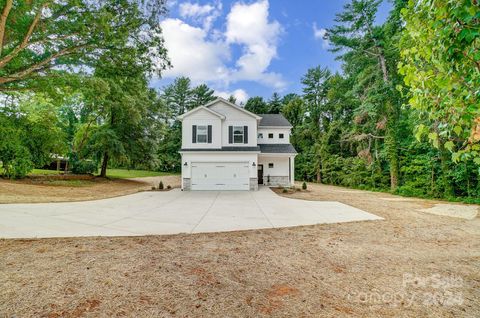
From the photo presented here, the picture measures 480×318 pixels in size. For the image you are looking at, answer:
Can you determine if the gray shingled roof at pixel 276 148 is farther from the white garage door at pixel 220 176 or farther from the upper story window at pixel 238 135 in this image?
the white garage door at pixel 220 176

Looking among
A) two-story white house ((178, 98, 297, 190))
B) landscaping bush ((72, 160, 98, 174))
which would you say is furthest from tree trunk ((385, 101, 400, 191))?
landscaping bush ((72, 160, 98, 174))

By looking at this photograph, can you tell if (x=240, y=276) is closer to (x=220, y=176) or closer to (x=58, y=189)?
(x=220, y=176)

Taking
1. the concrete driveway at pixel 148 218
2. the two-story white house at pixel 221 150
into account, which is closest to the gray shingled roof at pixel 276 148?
the two-story white house at pixel 221 150

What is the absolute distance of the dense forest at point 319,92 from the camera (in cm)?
217

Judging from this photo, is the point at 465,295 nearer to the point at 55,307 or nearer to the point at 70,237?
the point at 55,307

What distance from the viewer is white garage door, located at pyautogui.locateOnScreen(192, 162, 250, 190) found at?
15.9 meters

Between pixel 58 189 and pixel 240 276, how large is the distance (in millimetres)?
15643

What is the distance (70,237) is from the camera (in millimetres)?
5152

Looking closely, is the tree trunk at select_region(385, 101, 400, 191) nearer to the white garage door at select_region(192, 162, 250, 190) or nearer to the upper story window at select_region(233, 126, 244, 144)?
the white garage door at select_region(192, 162, 250, 190)

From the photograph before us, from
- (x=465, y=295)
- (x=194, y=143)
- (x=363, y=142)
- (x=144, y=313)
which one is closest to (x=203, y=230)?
(x=144, y=313)

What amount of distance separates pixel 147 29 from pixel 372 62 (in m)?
18.6

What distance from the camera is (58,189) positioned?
1434 cm

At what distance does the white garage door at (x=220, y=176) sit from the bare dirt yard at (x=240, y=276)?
10.4 meters

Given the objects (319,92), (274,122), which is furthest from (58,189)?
(319,92)
